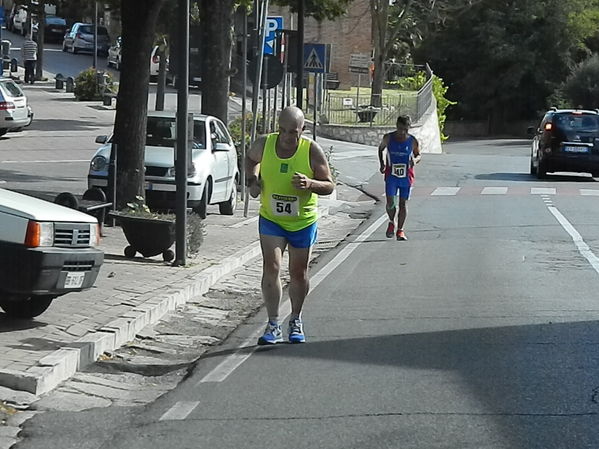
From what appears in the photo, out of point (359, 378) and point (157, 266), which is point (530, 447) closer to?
point (359, 378)

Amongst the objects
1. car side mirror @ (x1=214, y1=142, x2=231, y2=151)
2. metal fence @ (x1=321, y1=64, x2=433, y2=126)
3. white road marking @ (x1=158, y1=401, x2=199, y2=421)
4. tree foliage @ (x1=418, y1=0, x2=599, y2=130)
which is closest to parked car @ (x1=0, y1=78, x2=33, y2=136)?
car side mirror @ (x1=214, y1=142, x2=231, y2=151)

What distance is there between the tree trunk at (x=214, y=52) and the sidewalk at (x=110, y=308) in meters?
5.91

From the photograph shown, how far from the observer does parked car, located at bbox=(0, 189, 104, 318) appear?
9.05m

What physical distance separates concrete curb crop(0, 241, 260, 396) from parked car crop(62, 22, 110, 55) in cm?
5458

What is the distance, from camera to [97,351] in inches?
369

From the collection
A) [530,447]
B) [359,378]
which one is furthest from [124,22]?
[530,447]

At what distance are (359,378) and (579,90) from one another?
6320 cm

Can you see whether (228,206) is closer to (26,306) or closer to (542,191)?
(542,191)

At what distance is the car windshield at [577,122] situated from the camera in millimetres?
31719

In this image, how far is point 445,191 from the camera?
2916cm

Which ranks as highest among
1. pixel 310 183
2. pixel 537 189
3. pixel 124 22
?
pixel 124 22

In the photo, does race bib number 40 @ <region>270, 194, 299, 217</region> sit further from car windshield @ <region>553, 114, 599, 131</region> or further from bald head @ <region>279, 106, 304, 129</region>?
car windshield @ <region>553, 114, 599, 131</region>

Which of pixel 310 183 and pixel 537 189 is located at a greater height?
pixel 310 183

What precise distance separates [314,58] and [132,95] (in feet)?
42.0
